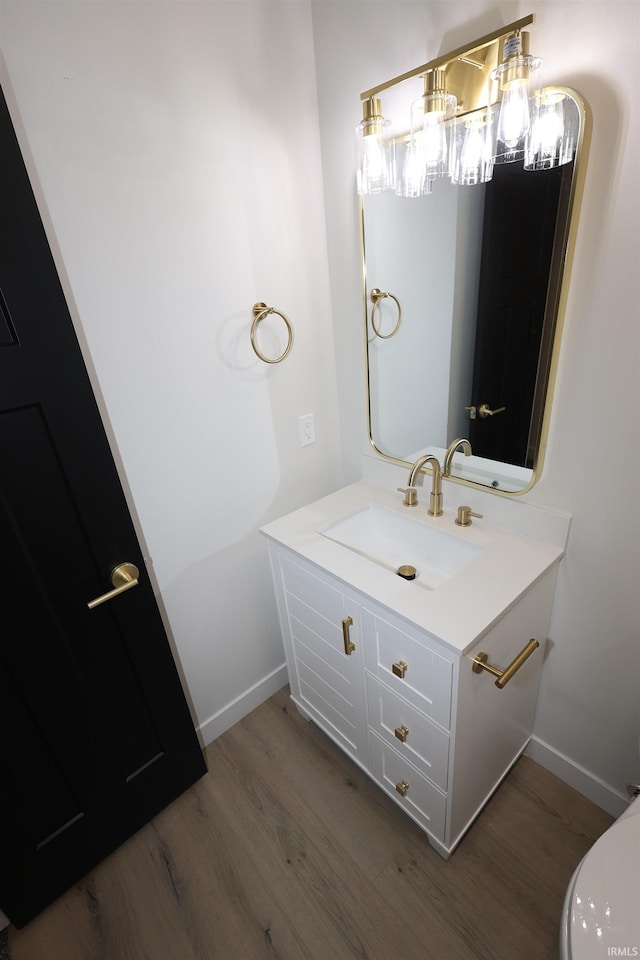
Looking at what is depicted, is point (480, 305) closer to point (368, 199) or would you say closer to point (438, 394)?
point (438, 394)

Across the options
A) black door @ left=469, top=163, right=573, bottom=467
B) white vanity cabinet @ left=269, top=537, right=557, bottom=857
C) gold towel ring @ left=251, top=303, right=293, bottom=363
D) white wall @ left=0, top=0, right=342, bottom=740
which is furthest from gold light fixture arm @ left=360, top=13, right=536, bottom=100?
white vanity cabinet @ left=269, top=537, right=557, bottom=857

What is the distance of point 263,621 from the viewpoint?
177cm

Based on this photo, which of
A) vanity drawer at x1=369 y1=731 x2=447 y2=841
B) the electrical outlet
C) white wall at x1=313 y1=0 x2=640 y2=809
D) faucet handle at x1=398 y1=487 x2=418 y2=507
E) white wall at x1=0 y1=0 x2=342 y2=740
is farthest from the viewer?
the electrical outlet

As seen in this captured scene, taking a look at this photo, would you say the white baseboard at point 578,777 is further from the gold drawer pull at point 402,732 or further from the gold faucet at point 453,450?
the gold faucet at point 453,450

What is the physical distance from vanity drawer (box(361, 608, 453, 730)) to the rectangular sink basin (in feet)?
0.81

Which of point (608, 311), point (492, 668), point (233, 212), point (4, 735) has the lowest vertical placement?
point (4, 735)

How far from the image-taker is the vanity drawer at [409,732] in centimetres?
112

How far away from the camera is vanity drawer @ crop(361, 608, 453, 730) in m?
1.01

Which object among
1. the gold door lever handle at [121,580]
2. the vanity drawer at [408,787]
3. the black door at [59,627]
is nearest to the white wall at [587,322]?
the vanity drawer at [408,787]

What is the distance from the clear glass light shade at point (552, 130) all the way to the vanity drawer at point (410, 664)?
112 centimetres

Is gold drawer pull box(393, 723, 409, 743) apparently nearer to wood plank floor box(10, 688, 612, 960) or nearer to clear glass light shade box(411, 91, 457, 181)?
wood plank floor box(10, 688, 612, 960)

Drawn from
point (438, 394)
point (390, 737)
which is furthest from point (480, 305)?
point (390, 737)

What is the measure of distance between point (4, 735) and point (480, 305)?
5.58ft

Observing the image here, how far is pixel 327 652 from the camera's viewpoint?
4.60 feet
